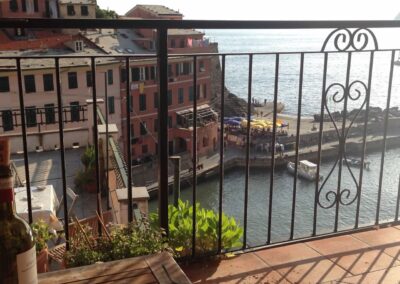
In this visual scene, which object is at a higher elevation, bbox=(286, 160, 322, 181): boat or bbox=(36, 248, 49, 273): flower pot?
bbox=(36, 248, 49, 273): flower pot

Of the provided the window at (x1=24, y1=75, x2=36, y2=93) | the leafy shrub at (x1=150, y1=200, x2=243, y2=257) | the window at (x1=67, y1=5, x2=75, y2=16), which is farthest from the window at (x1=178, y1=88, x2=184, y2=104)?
the leafy shrub at (x1=150, y1=200, x2=243, y2=257)

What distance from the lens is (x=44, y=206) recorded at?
7.83m

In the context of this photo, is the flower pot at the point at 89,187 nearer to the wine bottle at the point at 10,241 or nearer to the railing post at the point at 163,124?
the railing post at the point at 163,124

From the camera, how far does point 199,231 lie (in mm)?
2461

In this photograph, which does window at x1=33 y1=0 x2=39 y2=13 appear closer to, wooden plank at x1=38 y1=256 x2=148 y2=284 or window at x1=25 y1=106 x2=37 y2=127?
window at x1=25 y1=106 x2=37 y2=127

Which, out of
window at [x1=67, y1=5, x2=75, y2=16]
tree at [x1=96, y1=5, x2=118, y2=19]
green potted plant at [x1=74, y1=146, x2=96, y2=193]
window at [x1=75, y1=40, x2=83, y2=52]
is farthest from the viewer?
window at [x1=67, y1=5, x2=75, y2=16]

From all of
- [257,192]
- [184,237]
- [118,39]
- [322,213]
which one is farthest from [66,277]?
[118,39]

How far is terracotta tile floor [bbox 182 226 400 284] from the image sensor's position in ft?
7.30

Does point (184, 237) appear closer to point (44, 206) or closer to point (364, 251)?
point (364, 251)

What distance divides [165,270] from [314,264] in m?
1.28

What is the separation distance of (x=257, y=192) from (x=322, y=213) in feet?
14.6

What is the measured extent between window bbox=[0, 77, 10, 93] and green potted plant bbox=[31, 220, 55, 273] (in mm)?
22153

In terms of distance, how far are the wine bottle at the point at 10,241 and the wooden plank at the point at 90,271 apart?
0.27m

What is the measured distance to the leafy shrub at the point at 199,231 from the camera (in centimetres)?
239
